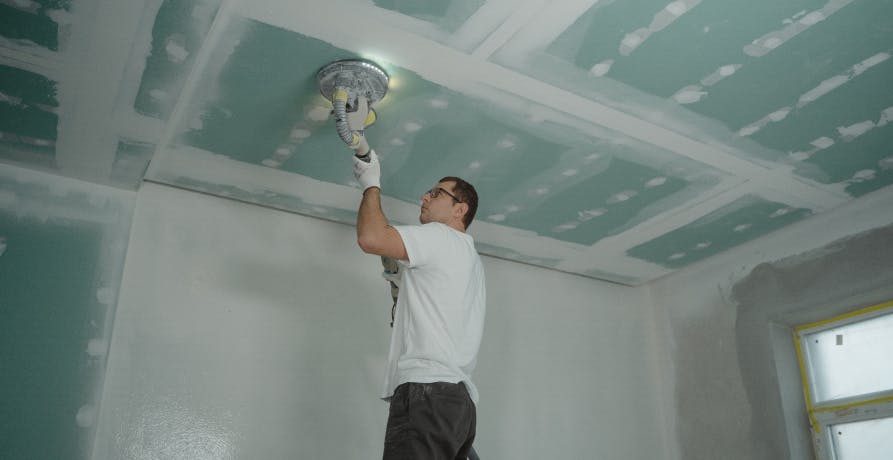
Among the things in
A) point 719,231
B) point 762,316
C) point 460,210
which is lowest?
point 762,316

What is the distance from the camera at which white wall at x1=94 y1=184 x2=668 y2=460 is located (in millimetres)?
2867

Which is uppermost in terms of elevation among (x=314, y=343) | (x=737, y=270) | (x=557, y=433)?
(x=737, y=270)

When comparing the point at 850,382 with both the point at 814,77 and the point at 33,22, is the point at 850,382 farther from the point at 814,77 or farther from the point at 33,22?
the point at 33,22

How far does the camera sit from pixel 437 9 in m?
2.06

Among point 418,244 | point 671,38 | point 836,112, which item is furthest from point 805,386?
point 418,244

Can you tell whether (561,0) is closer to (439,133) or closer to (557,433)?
(439,133)

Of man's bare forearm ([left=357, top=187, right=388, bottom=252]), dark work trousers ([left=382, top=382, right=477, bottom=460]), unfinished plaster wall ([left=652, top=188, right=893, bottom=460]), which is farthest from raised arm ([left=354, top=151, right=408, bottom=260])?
unfinished plaster wall ([left=652, top=188, right=893, bottom=460])

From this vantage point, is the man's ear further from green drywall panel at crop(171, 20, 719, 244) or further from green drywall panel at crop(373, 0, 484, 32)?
green drywall panel at crop(373, 0, 484, 32)

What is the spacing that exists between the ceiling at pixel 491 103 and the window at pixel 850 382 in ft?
2.06

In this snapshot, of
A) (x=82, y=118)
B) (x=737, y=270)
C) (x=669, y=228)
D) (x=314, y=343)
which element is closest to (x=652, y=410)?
(x=737, y=270)

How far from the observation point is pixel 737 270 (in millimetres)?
3916

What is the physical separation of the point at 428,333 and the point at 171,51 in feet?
4.10

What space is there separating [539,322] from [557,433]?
2.10 feet

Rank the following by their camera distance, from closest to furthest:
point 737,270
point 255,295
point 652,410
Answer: point 255,295 < point 737,270 < point 652,410
